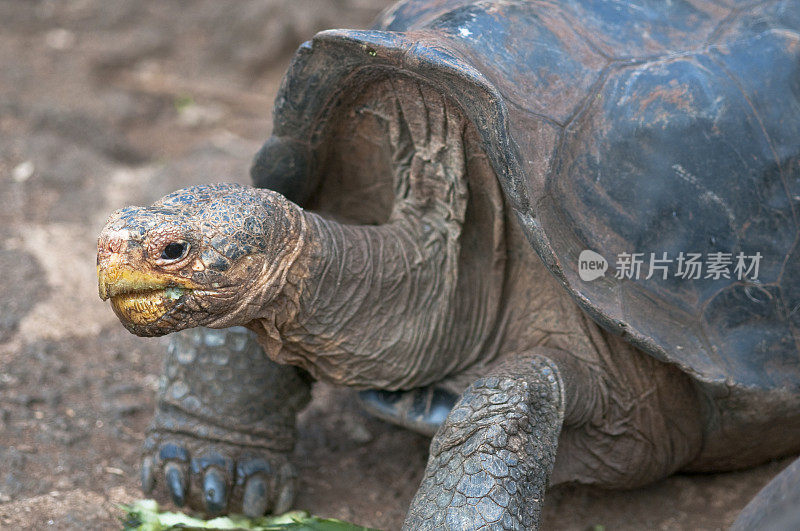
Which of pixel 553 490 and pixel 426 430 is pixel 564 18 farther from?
pixel 553 490

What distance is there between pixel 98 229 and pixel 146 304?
9.84 feet

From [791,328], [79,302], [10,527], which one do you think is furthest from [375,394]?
[79,302]

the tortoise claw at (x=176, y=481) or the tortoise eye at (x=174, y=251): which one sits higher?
the tortoise eye at (x=174, y=251)

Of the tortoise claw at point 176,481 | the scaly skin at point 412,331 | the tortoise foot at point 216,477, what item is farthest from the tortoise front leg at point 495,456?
the tortoise claw at point 176,481

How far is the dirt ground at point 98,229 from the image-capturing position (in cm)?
311

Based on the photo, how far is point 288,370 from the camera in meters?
3.09

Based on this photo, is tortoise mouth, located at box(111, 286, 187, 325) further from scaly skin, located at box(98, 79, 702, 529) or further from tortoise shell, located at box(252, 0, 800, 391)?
tortoise shell, located at box(252, 0, 800, 391)

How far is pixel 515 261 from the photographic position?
2.90 meters

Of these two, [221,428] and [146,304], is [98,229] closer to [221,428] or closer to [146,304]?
[221,428]

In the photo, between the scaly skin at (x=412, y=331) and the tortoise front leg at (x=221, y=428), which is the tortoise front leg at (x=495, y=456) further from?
the tortoise front leg at (x=221, y=428)

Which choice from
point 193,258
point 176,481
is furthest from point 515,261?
point 176,481

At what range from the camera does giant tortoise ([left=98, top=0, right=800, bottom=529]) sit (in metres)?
2.41

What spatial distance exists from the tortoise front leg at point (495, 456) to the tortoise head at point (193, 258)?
2.15ft

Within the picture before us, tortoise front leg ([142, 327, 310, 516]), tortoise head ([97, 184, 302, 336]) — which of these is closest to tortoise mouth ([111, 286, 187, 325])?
tortoise head ([97, 184, 302, 336])
